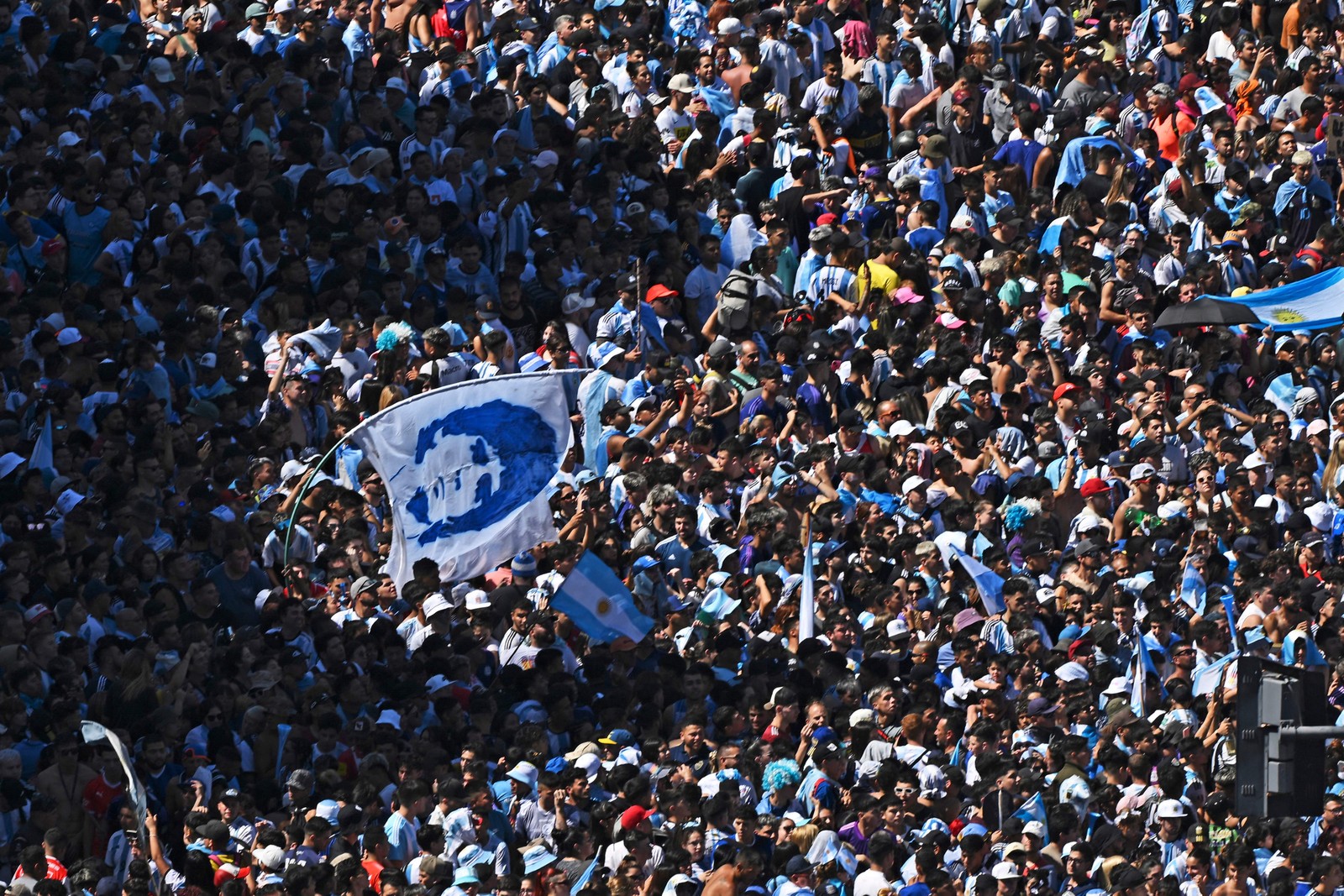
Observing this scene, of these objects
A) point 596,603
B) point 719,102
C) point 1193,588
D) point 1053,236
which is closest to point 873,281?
point 1053,236

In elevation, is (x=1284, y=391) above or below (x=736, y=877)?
above

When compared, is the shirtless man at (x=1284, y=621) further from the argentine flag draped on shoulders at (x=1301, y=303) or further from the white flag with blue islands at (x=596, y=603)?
the white flag with blue islands at (x=596, y=603)

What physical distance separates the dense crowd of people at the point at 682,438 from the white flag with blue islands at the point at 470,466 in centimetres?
30

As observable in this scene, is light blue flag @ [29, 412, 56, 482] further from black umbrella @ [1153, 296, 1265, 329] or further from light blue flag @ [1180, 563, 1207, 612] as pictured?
light blue flag @ [1180, 563, 1207, 612]

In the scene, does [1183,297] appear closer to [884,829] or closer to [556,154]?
[556,154]

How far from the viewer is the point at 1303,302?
25922mm

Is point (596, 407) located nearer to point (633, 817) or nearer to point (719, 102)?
point (719, 102)

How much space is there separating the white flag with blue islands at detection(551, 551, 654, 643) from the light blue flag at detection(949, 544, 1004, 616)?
2281 millimetres

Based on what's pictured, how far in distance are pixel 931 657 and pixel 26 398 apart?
6345mm

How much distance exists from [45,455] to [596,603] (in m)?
3.76


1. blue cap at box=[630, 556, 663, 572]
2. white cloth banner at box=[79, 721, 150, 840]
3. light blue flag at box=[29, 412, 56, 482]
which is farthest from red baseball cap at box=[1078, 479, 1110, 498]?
white cloth banner at box=[79, 721, 150, 840]

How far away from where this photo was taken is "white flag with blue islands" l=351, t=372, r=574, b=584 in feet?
80.1

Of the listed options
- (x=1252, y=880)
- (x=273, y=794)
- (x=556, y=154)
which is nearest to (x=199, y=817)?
(x=273, y=794)

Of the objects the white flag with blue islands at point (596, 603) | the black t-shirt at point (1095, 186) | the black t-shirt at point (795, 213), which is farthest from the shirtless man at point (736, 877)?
the black t-shirt at point (1095, 186)
